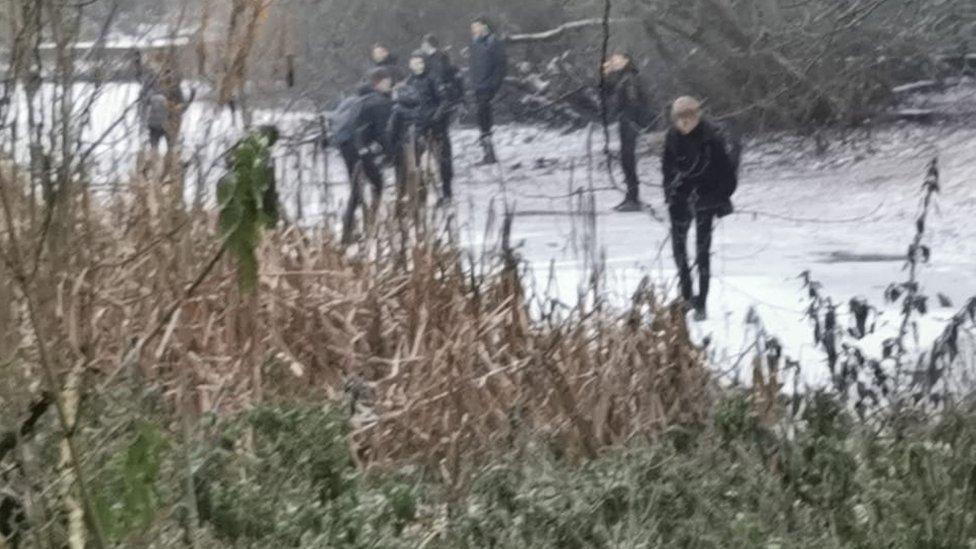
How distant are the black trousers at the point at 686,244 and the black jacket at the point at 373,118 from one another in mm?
752

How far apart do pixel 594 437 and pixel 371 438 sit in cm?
46

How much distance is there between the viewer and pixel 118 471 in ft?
6.64

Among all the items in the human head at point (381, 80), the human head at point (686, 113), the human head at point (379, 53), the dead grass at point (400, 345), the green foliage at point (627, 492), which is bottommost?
the green foliage at point (627, 492)

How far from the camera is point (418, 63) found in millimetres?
3865

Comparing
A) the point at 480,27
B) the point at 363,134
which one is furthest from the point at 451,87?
the point at 363,134

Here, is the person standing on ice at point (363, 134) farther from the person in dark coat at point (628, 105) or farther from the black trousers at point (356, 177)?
the person in dark coat at point (628, 105)

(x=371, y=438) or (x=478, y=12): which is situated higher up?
(x=478, y=12)

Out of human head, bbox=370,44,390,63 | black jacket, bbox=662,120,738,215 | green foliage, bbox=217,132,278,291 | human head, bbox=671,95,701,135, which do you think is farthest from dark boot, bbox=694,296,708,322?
green foliage, bbox=217,132,278,291

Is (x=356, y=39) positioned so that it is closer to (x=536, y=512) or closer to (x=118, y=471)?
(x=536, y=512)

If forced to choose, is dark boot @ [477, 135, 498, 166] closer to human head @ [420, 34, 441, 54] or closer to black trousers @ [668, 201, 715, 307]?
human head @ [420, 34, 441, 54]

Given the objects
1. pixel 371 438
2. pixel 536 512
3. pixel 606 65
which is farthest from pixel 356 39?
pixel 536 512

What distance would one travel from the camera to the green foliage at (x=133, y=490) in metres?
1.68

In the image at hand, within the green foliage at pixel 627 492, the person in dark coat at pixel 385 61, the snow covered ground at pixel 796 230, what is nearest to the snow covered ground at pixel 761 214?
the snow covered ground at pixel 796 230

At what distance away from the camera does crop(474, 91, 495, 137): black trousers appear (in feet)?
12.5
